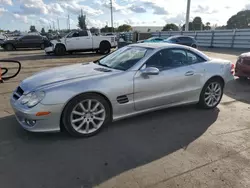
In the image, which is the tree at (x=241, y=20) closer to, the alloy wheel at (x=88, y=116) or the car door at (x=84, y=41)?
the car door at (x=84, y=41)

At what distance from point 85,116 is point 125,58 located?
1.43 meters

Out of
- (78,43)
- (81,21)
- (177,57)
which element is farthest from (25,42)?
(81,21)

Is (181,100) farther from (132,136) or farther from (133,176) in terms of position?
(133,176)

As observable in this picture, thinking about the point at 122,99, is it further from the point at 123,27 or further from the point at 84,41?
the point at 123,27

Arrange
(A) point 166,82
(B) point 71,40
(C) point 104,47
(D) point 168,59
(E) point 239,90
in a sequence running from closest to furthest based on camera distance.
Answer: (A) point 166,82 → (D) point 168,59 → (E) point 239,90 → (B) point 71,40 → (C) point 104,47

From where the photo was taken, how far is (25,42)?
76.2 feet

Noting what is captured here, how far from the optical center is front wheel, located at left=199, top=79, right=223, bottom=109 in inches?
194

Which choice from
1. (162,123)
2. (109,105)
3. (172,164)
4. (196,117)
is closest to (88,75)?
(109,105)

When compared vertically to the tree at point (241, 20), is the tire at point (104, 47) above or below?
below

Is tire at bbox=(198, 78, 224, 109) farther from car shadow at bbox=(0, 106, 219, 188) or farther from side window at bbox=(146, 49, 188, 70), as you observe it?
side window at bbox=(146, 49, 188, 70)

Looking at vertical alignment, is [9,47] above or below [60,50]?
below

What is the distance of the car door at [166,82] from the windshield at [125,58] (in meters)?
0.22

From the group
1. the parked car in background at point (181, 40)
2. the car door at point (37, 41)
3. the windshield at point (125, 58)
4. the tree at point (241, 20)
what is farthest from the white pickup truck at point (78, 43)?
the tree at point (241, 20)

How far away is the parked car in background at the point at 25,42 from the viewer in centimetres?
2273
